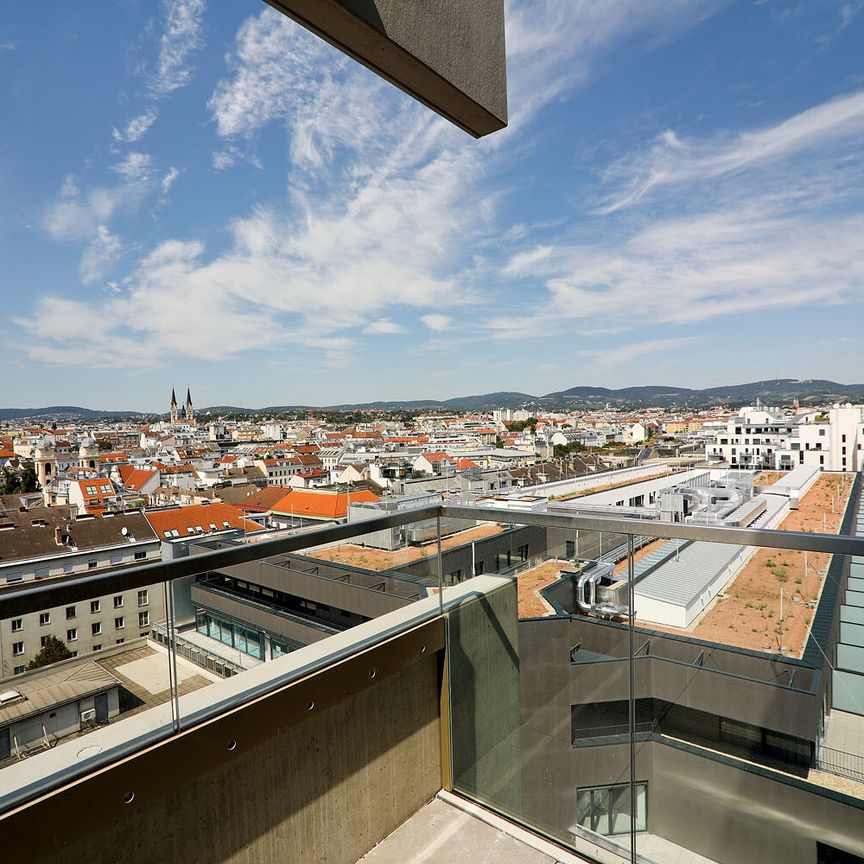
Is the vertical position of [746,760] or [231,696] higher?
[231,696]

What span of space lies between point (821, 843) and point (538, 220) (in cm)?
2814

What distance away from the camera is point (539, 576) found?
1.88 m

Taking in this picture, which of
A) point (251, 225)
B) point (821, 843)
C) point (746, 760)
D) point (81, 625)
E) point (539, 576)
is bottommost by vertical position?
point (821, 843)

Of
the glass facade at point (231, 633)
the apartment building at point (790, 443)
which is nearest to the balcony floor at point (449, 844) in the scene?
the glass facade at point (231, 633)

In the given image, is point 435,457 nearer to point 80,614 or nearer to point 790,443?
point 790,443

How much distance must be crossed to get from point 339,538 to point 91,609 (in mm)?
718

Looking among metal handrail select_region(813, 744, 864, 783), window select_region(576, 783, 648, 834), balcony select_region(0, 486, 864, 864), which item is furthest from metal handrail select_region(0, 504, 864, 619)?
window select_region(576, 783, 648, 834)

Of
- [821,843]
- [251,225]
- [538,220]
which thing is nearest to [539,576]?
[821,843]

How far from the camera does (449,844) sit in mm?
1774

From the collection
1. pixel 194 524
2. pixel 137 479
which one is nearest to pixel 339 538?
pixel 194 524

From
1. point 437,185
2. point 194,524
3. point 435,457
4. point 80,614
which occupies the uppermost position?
point 437,185

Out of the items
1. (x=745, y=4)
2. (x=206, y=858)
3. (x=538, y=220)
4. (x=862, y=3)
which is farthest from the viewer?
(x=538, y=220)

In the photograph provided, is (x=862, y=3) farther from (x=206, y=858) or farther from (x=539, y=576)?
(x=206, y=858)

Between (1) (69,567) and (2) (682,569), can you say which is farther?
(2) (682,569)
